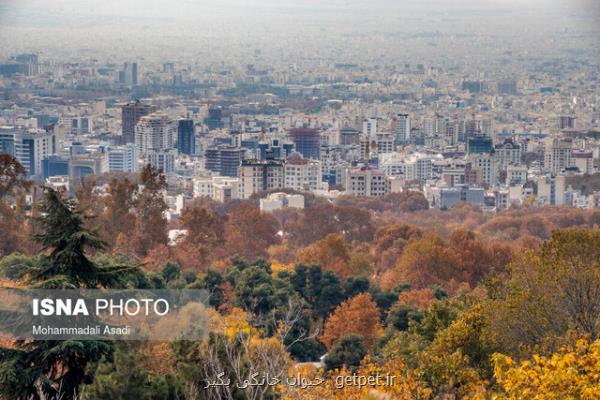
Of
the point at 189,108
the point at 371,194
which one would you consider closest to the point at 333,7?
the point at 189,108

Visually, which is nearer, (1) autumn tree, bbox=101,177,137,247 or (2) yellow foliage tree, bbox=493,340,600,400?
(2) yellow foliage tree, bbox=493,340,600,400

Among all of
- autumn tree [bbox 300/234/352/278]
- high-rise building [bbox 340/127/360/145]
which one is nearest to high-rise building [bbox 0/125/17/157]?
high-rise building [bbox 340/127/360/145]

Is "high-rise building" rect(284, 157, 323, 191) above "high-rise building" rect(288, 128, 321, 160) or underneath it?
above

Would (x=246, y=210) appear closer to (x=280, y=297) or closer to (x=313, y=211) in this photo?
(x=313, y=211)

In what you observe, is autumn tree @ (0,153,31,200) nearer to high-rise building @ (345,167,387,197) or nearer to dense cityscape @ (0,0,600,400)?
dense cityscape @ (0,0,600,400)

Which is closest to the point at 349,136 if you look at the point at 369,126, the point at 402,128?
the point at 402,128

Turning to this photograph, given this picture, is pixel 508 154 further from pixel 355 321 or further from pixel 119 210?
pixel 355 321
